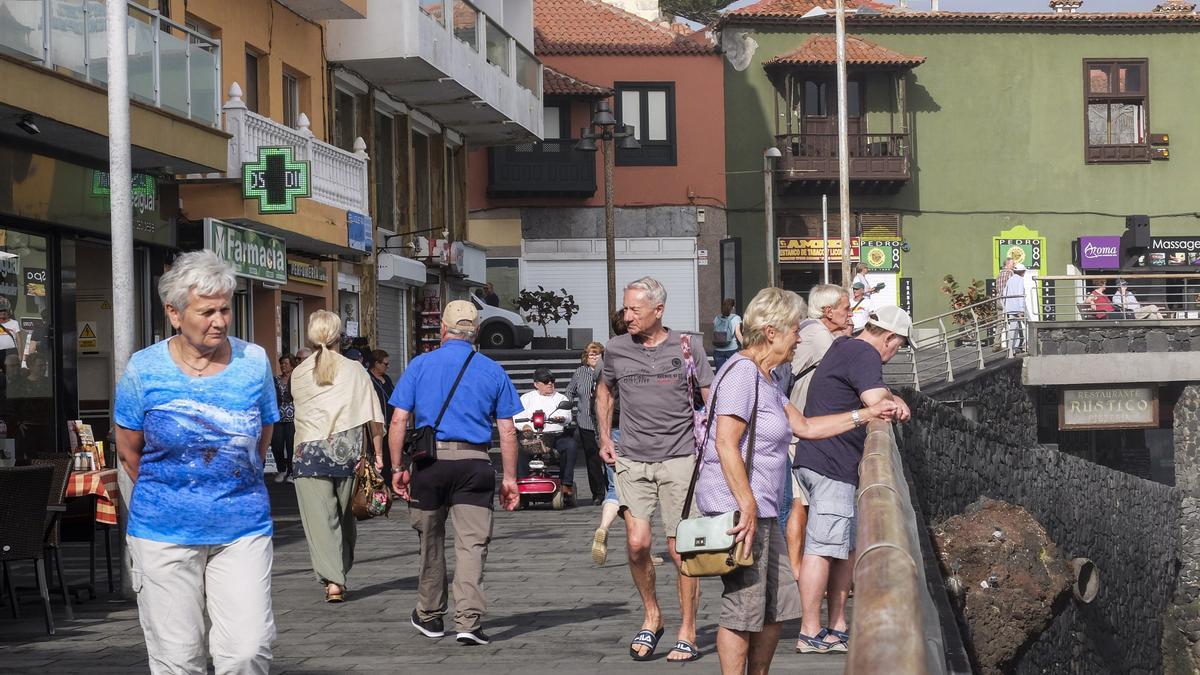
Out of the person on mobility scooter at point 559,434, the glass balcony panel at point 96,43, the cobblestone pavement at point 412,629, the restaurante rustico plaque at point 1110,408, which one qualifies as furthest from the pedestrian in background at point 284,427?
the restaurante rustico plaque at point 1110,408

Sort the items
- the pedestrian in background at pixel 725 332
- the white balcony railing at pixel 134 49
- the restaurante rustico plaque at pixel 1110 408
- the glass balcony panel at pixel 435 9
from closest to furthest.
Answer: the white balcony railing at pixel 134 49 < the glass balcony panel at pixel 435 9 < the pedestrian in background at pixel 725 332 < the restaurante rustico plaque at pixel 1110 408

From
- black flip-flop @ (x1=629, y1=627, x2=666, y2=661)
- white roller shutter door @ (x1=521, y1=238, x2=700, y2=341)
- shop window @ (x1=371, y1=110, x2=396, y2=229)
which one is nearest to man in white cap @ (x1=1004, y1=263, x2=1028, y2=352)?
white roller shutter door @ (x1=521, y1=238, x2=700, y2=341)

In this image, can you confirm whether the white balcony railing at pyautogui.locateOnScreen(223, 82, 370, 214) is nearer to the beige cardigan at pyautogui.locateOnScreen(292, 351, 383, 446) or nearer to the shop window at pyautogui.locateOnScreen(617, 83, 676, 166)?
the beige cardigan at pyautogui.locateOnScreen(292, 351, 383, 446)

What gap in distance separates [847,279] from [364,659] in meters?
29.0

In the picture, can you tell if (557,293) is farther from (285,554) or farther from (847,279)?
(285,554)

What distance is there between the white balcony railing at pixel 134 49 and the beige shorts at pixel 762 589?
9944 mm

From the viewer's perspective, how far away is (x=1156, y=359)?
113 ft

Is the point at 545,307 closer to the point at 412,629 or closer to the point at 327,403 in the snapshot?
the point at 327,403

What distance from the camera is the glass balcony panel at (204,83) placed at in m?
19.1

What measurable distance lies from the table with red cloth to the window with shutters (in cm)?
3955

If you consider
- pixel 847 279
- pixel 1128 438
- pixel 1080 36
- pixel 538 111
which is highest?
pixel 1080 36

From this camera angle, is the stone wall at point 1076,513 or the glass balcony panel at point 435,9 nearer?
the stone wall at point 1076,513

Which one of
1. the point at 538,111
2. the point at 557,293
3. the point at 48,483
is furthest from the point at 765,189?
the point at 48,483

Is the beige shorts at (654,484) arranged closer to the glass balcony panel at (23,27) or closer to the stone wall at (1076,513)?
the stone wall at (1076,513)
